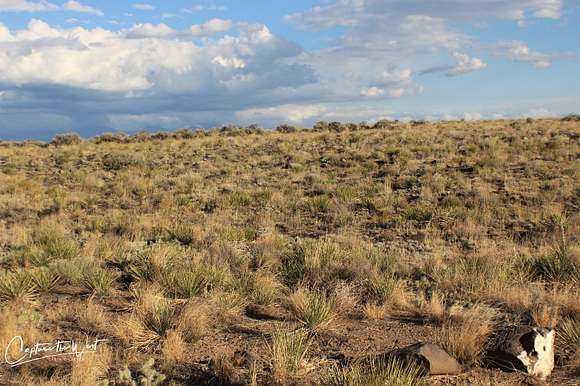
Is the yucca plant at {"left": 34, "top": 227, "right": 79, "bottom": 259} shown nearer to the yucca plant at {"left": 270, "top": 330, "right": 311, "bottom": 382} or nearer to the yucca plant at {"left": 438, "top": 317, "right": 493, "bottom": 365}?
the yucca plant at {"left": 270, "top": 330, "right": 311, "bottom": 382}

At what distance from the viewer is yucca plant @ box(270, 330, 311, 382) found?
4703 mm

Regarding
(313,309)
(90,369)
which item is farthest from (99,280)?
(313,309)

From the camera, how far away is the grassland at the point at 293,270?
5.24 m

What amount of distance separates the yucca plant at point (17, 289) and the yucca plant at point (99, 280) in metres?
0.75

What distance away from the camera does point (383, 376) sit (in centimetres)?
423

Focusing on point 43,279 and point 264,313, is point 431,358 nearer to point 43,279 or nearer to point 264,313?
point 264,313

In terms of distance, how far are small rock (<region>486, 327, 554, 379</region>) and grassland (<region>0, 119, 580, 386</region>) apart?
0.47 feet

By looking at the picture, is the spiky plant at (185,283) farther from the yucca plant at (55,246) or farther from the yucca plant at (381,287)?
the yucca plant at (55,246)

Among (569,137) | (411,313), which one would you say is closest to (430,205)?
(411,313)

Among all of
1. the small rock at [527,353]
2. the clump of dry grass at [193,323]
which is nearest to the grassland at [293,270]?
the clump of dry grass at [193,323]

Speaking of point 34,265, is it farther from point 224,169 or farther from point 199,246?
point 224,169

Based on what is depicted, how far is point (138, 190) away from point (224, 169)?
5.19 m

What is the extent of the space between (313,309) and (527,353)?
2463 mm

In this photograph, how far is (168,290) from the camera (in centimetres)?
746
